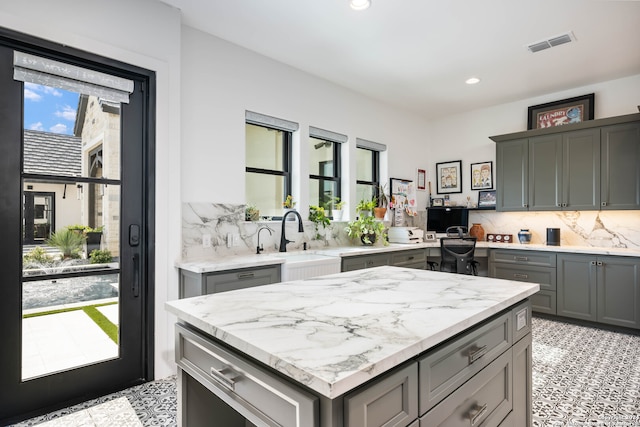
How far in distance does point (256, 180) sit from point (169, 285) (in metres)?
1.46

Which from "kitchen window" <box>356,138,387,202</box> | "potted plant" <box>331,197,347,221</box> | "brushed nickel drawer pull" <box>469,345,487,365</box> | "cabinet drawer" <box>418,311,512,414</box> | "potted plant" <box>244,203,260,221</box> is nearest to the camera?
"cabinet drawer" <box>418,311,512,414</box>

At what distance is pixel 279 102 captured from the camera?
372 cm

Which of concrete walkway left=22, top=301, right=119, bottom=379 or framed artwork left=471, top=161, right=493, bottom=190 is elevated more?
framed artwork left=471, top=161, right=493, bottom=190

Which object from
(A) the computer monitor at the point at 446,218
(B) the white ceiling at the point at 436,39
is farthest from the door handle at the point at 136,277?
(A) the computer monitor at the point at 446,218

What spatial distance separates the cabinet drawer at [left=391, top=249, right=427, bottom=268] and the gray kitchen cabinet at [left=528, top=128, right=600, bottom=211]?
1.52 metres

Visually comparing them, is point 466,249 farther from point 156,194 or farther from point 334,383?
point 334,383

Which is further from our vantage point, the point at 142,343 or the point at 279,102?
the point at 279,102

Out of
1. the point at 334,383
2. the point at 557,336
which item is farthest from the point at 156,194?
the point at 557,336

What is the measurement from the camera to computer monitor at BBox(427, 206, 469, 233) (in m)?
5.27

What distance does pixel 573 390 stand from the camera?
2.42 m

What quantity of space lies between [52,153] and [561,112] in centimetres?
545

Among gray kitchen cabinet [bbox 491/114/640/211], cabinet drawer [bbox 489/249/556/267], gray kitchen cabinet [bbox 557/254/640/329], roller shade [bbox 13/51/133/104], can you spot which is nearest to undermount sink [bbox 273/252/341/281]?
roller shade [bbox 13/51/133/104]

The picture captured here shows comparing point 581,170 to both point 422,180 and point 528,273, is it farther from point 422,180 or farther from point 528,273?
point 422,180

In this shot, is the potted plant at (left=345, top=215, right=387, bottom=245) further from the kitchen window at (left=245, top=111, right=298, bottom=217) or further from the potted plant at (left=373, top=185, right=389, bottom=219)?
the kitchen window at (left=245, top=111, right=298, bottom=217)
